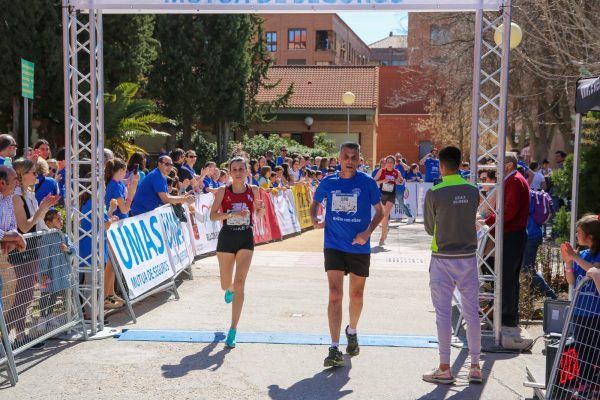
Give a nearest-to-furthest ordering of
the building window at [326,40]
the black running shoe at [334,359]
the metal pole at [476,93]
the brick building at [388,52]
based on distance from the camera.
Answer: the black running shoe at [334,359] → the metal pole at [476,93] → the building window at [326,40] → the brick building at [388,52]

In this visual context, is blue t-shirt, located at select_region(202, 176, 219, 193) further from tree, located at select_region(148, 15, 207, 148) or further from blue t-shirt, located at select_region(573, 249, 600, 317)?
tree, located at select_region(148, 15, 207, 148)

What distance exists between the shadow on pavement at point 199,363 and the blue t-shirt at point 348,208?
1.51 meters

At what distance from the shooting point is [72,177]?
8070mm

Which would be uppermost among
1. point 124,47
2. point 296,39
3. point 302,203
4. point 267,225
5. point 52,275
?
point 296,39

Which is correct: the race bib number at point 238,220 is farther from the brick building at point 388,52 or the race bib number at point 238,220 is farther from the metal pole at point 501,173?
the brick building at point 388,52

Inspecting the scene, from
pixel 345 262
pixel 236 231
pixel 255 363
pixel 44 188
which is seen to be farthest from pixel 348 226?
pixel 44 188

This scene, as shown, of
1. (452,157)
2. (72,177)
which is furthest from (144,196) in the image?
(452,157)

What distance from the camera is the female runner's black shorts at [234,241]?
7852mm

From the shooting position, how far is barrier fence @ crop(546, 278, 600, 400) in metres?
5.14

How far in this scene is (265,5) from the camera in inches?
312

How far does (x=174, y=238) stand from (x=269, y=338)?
11.5ft

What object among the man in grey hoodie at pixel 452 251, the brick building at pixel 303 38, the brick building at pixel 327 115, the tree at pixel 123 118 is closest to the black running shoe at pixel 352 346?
the man in grey hoodie at pixel 452 251

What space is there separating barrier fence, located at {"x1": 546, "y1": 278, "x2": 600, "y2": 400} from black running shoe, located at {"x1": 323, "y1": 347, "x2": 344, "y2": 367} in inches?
81.0

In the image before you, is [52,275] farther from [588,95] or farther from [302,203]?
[302,203]
